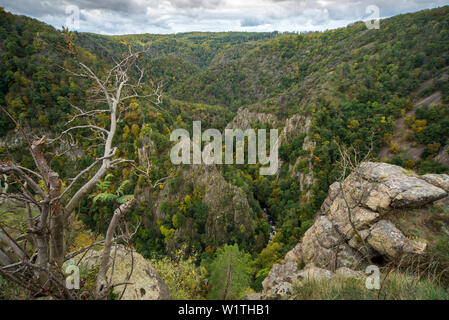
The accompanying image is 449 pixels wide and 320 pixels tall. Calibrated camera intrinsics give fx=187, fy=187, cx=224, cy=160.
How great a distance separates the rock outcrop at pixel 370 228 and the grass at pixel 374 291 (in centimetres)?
171

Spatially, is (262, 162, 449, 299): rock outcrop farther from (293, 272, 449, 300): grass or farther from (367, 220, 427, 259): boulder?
(293, 272, 449, 300): grass

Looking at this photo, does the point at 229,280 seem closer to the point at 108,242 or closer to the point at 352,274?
the point at 352,274

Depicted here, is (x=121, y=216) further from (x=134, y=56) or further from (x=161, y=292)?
(x=134, y=56)

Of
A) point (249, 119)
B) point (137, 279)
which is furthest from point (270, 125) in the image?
point (137, 279)

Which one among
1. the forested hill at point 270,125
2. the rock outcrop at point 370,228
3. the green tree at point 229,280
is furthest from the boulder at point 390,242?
the forested hill at point 270,125

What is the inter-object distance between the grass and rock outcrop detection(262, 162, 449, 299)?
5.61 ft

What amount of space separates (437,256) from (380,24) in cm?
11054

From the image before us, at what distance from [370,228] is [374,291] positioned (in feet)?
23.4

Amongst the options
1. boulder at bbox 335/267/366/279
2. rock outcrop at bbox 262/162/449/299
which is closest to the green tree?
rock outcrop at bbox 262/162/449/299

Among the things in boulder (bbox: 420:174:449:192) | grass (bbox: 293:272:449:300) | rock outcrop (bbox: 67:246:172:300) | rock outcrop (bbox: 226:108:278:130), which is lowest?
grass (bbox: 293:272:449:300)

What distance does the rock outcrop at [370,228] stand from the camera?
8.84 meters

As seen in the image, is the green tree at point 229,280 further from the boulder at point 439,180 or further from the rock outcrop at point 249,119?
the rock outcrop at point 249,119

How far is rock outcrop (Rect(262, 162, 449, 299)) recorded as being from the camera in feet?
29.0

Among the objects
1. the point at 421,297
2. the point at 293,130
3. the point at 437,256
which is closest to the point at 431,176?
the point at 437,256
